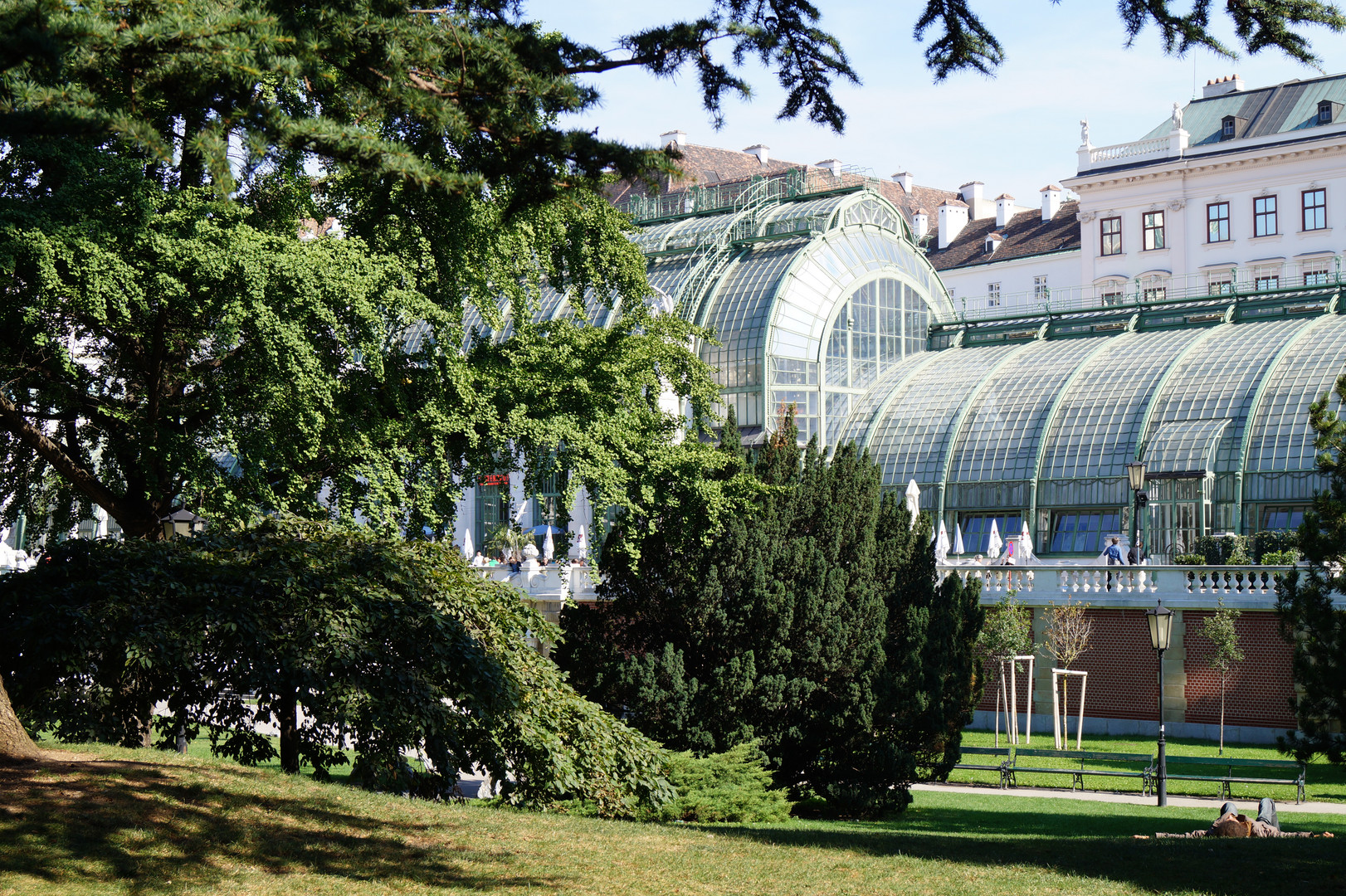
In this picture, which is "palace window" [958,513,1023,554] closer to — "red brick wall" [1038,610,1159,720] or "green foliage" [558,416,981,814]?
"red brick wall" [1038,610,1159,720]

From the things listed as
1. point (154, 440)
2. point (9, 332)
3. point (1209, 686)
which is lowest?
point (1209, 686)

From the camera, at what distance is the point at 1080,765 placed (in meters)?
25.8

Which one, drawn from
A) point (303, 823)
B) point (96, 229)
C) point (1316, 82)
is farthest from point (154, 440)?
point (1316, 82)

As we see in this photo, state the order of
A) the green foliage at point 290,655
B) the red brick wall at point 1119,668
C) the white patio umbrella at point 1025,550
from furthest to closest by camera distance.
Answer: the white patio umbrella at point 1025,550 → the red brick wall at point 1119,668 → the green foliage at point 290,655

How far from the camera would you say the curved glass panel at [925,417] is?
136ft

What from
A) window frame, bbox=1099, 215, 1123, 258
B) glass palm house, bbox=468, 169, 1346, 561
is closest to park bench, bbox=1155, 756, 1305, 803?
glass palm house, bbox=468, 169, 1346, 561

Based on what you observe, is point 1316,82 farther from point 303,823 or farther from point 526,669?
point 303,823

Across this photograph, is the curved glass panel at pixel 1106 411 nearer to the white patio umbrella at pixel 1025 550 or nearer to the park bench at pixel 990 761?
the white patio umbrella at pixel 1025 550

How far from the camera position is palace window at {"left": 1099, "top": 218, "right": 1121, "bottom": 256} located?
209 feet

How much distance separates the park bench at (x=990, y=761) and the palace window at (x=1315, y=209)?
3934cm

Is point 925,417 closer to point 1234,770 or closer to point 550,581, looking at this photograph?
point 550,581

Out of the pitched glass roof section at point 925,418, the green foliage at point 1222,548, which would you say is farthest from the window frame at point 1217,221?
the green foliage at point 1222,548

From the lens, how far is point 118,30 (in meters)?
6.78

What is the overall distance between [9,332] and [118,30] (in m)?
8.27
